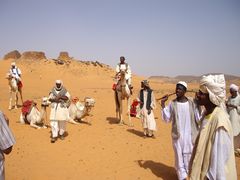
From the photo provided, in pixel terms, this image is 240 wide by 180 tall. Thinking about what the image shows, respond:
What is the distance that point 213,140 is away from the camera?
3.23 metres

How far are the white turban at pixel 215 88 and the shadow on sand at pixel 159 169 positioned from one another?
3.89 m

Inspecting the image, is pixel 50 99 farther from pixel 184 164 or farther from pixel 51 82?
pixel 51 82

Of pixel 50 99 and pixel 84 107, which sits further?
pixel 84 107

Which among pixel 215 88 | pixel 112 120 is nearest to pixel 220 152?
pixel 215 88

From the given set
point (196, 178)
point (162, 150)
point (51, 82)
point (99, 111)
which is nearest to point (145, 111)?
point (162, 150)

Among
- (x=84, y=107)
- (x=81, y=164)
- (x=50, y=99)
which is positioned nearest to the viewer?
(x=81, y=164)

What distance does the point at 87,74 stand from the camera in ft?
145

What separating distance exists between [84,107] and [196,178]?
29.8ft

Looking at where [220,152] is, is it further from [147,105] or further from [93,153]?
[147,105]

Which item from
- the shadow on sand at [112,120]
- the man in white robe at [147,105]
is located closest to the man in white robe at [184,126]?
the man in white robe at [147,105]

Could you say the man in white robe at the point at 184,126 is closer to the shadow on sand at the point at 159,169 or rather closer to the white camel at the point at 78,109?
the shadow on sand at the point at 159,169

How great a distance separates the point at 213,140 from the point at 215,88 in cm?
59

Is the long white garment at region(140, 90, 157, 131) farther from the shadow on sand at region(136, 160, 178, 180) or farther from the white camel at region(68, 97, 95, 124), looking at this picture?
the white camel at region(68, 97, 95, 124)

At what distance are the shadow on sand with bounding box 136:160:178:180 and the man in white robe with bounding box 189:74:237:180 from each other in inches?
138
